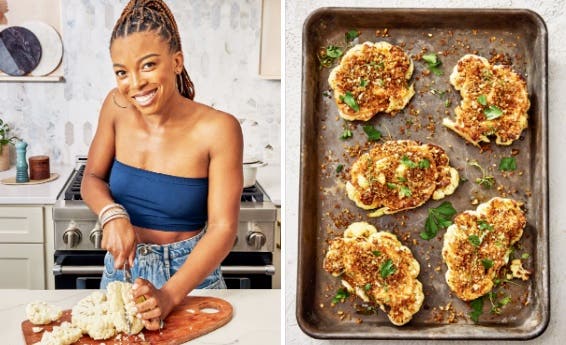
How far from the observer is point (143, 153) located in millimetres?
1692

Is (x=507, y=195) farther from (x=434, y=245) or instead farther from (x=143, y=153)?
(x=143, y=153)

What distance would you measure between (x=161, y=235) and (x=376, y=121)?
33.0 inches

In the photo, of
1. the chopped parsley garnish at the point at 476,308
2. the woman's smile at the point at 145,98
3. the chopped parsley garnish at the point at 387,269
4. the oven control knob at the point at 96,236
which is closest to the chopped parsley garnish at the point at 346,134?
the chopped parsley garnish at the point at 387,269

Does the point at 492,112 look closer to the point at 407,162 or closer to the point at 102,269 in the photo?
the point at 407,162

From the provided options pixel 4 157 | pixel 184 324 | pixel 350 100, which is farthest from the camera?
pixel 4 157

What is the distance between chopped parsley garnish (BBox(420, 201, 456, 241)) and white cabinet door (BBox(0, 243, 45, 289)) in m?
1.40

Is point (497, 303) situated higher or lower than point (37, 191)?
lower

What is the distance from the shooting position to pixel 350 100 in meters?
1.05

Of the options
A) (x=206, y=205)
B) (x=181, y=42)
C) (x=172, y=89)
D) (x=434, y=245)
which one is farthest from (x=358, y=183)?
(x=181, y=42)

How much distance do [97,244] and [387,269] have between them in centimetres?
115

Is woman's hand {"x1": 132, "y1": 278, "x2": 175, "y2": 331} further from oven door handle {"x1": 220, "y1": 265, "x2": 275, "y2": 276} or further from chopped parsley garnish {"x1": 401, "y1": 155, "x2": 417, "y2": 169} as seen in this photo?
chopped parsley garnish {"x1": 401, "y1": 155, "x2": 417, "y2": 169}

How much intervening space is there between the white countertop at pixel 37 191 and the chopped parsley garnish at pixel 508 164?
4.74 feet

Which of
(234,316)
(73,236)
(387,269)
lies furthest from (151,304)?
(73,236)

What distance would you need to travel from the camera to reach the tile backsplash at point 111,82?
1901 mm
